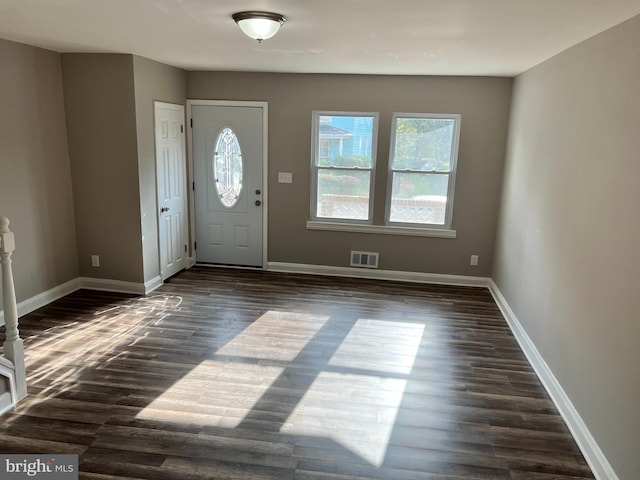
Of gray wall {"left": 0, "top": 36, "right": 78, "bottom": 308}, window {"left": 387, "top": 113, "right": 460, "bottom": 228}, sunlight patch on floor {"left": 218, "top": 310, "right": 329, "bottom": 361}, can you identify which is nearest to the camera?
sunlight patch on floor {"left": 218, "top": 310, "right": 329, "bottom": 361}

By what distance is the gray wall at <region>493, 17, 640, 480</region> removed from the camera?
93.0 inches

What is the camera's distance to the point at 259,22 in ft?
8.80

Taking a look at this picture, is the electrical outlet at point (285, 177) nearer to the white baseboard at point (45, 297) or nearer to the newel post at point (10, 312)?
the white baseboard at point (45, 297)

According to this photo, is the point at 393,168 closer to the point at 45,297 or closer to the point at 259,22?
the point at 259,22

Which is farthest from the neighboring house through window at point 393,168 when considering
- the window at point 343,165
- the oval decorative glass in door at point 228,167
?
the oval decorative glass in door at point 228,167

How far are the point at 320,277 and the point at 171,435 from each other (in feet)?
10.8

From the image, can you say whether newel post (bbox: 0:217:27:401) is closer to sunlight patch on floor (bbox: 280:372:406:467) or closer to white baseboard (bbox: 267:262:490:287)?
sunlight patch on floor (bbox: 280:372:406:467)

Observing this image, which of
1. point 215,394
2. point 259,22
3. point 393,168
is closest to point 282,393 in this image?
point 215,394

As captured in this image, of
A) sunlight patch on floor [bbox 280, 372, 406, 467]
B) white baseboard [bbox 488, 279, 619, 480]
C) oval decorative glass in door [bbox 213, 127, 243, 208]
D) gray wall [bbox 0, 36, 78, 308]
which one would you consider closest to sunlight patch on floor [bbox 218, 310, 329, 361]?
sunlight patch on floor [bbox 280, 372, 406, 467]

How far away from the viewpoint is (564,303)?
3.19m

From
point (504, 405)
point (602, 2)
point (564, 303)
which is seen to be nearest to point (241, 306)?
point (504, 405)

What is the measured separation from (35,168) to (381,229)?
3735 millimetres

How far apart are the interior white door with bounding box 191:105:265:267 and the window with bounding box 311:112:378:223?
28.4 inches

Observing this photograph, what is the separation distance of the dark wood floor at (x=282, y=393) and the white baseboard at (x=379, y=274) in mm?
734
